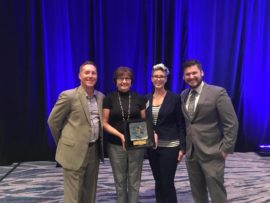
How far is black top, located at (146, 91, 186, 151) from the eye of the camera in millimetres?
2607

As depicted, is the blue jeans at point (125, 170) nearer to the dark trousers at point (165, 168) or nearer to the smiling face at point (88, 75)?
the dark trousers at point (165, 168)

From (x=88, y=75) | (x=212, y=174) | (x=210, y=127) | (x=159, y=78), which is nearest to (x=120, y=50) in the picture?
(x=159, y=78)

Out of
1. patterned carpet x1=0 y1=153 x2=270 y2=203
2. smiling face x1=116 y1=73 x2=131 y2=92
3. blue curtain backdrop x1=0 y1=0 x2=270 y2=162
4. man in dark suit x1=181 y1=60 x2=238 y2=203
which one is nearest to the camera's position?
man in dark suit x1=181 y1=60 x2=238 y2=203

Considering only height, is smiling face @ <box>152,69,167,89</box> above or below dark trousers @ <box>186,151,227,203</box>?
above

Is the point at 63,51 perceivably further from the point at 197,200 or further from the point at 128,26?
the point at 197,200

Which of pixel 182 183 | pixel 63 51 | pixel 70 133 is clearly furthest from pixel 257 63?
pixel 70 133

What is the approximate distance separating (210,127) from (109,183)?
70.5 inches

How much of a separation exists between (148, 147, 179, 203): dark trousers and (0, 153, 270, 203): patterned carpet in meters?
0.63

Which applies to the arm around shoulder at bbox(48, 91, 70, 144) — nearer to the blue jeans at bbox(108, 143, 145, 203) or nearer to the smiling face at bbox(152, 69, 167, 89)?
the blue jeans at bbox(108, 143, 145, 203)

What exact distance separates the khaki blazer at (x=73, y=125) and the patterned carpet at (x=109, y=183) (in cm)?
98

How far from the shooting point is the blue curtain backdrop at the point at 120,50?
469 centimetres

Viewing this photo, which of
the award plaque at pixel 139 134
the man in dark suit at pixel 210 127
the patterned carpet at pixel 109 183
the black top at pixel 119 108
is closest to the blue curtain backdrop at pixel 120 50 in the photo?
the patterned carpet at pixel 109 183

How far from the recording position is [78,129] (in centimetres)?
245

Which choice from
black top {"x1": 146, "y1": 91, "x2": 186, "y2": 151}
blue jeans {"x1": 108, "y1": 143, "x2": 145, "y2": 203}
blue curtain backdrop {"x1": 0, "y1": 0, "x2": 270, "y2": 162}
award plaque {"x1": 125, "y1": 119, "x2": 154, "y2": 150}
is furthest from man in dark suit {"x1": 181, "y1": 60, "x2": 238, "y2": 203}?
blue curtain backdrop {"x1": 0, "y1": 0, "x2": 270, "y2": 162}
